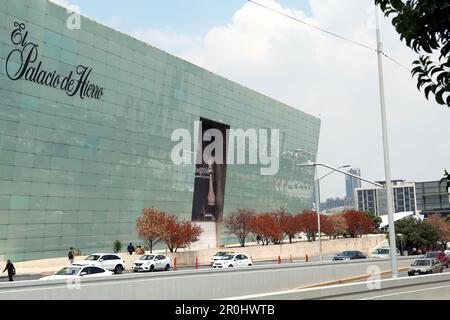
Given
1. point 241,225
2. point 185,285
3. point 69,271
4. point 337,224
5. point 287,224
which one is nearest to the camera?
point 185,285

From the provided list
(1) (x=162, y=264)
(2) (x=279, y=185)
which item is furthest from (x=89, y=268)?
(2) (x=279, y=185)

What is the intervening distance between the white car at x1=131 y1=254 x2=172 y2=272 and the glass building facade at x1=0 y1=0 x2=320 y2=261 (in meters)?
12.2

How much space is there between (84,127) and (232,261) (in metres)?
21.1

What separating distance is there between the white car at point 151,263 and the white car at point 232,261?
13.5 ft

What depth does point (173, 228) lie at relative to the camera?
50.4m

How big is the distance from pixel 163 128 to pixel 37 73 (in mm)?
19766

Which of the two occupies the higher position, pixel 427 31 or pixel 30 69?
pixel 30 69

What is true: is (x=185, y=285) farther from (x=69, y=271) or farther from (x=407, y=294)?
(x=69, y=271)

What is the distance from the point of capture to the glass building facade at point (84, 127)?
43062 millimetres

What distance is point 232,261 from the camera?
40.5 meters

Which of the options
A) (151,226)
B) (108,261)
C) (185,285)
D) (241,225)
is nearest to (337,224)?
(241,225)

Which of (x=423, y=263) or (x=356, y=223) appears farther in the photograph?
(x=356, y=223)

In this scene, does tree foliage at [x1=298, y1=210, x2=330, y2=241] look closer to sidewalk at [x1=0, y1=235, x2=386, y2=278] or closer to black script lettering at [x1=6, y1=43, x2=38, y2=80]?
sidewalk at [x1=0, y1=235, x2=386, y2=278]

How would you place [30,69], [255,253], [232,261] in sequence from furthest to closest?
[255,253]
[30,69]
[232,261]
